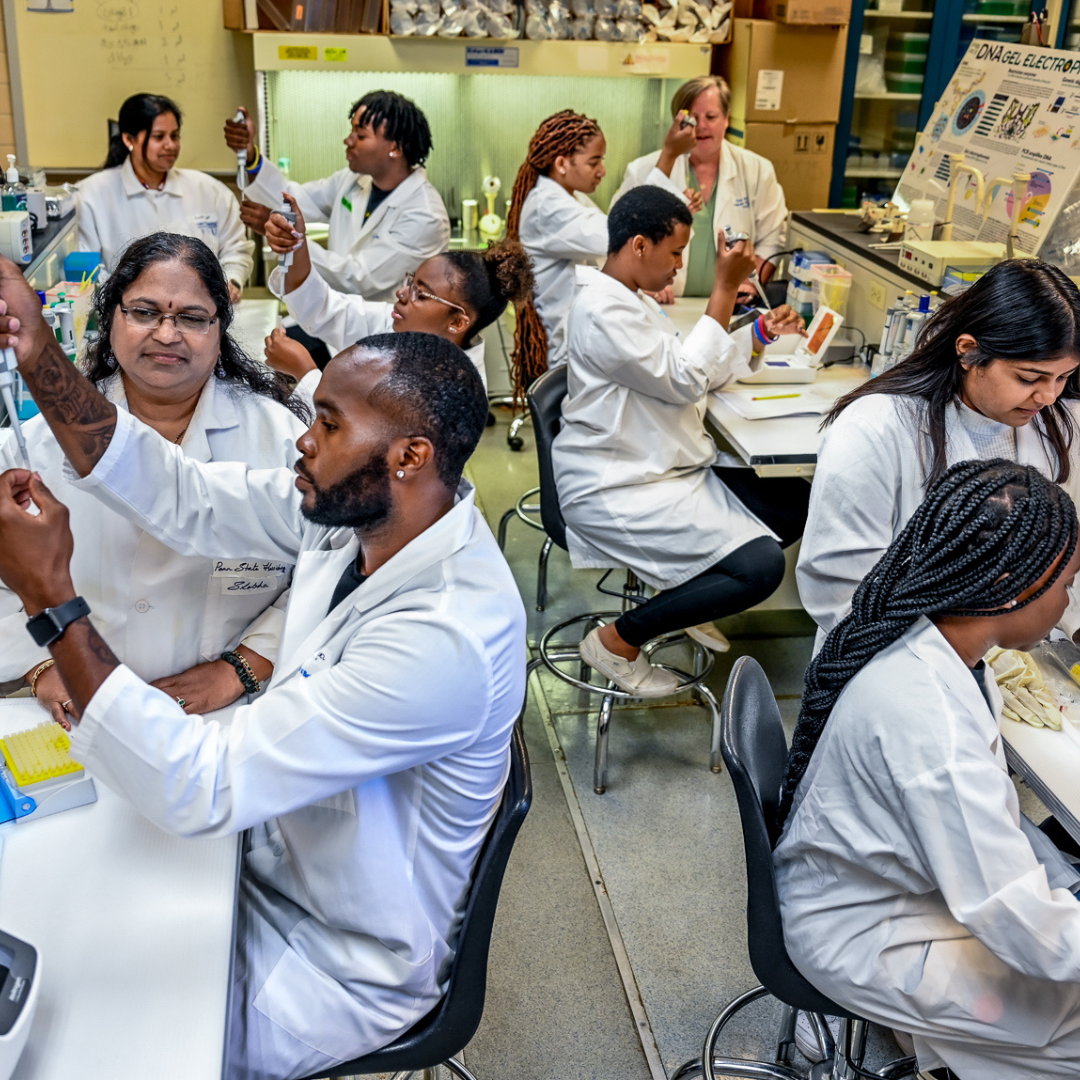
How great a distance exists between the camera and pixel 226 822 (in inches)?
46.9

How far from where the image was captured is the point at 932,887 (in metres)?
1.38

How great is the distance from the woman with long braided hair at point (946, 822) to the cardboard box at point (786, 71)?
156 inches

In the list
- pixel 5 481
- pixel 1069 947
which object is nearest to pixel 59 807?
pixel 5 481

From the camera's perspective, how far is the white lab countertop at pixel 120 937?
3.57 ft

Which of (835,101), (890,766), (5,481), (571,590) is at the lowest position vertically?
(571,590)

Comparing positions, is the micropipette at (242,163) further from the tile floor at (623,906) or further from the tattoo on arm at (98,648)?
the tattoo on arm at (98,648)

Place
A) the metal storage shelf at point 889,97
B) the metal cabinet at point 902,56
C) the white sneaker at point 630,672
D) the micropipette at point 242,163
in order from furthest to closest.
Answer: the metal storage shelf at point 889,97 < the metal cabinet at point 902,56 < the micropipette at point 242,163 < the white sneaker at point 630,672

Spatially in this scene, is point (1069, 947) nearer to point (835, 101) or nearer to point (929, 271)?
point (929, 271)

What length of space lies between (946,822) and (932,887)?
5.3 inches

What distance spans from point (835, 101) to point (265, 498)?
4.18 meters

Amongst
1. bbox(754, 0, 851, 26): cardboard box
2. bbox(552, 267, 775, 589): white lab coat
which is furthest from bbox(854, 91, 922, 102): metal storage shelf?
bbox(552, 267, 775, 589): white lab coat

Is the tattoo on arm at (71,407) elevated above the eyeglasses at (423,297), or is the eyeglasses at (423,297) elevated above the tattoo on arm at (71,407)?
the tattoo on arm at (71,407)

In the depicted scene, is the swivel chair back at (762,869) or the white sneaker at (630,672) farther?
the white sneaker at (630,672)

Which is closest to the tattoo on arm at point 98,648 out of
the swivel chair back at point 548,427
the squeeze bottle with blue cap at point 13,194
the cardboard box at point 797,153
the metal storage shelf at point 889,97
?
the swivel chair back at point 548,427
